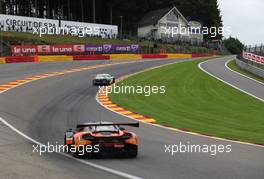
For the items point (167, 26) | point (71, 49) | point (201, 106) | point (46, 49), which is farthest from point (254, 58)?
point (167, 26)

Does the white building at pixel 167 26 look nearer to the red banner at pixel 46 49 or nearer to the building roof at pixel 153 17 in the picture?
the building roof at pixel 153 17

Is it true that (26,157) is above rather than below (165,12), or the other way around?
below

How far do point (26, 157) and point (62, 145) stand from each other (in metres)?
2.18

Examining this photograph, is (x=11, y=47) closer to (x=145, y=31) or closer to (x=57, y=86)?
(x=57, y=86)

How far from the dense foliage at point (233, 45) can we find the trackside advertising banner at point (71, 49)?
83.8 meters

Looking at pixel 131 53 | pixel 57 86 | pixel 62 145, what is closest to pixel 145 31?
pixel 131 53

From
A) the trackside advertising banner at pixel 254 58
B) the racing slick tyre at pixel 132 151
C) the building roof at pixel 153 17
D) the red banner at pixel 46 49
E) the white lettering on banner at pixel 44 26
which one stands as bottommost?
the racing slick tyre at pixel 132 151

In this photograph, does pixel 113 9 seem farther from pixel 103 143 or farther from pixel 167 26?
Result: pixel 103 143

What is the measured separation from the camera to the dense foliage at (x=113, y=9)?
395 ft

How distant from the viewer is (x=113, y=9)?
398 feet

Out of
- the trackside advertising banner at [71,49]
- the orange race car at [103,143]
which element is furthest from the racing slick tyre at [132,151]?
the trackside advertising banner at [71,49]

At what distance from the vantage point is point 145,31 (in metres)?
116

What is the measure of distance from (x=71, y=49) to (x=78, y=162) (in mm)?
52879

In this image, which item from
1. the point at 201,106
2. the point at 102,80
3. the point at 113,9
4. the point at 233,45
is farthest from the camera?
the point at 233,45
